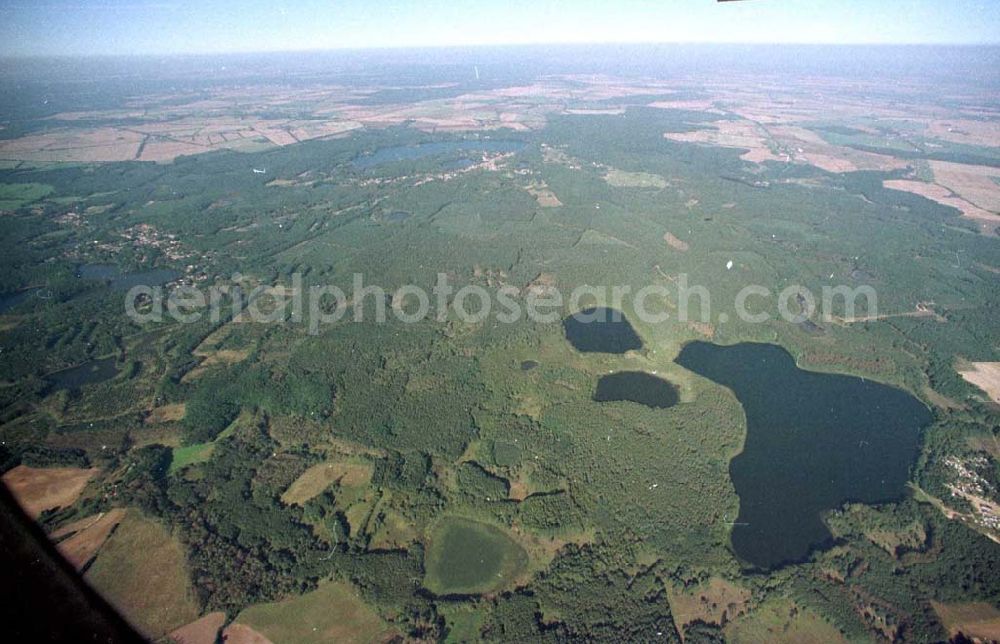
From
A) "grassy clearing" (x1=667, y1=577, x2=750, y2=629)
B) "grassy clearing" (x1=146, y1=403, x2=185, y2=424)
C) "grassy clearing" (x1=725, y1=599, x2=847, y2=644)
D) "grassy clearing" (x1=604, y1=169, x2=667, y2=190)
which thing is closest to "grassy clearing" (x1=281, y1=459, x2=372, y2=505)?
"grassy clearing" (x1=146, y1=403, x2=185, y2=424)

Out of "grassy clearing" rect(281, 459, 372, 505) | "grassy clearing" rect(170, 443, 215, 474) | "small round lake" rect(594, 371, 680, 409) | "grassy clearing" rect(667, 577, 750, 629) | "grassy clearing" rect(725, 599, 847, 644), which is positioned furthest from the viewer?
"small round lake" rect(594, 371, 680, 409)

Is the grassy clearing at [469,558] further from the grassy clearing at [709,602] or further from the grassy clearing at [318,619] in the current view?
the grassy clearing at [709,602]

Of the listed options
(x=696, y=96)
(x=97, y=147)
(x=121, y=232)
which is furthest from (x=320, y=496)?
(x=696, y=96)

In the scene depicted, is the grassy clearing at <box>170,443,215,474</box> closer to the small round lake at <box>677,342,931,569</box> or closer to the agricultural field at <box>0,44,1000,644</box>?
the agricultural field at <box>0,44,1000,644</box>

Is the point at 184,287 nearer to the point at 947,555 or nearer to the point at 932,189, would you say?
the point at 947,555

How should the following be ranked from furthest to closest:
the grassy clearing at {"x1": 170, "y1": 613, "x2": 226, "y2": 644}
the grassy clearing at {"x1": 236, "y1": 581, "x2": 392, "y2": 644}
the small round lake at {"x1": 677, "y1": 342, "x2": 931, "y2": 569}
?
the small round lake at {"x1": 677, "y1": 342, "x2": 931, "y2": 569} → the grassy clearing at {"x1": 236, "y1": 581, "x2": 392, "y2": 644} → the grassy clearing at {"x1": 170, "y1": 613, "x2": 226, "y2": 644}

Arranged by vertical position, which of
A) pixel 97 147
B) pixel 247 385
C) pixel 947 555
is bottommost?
pixel 947 555
